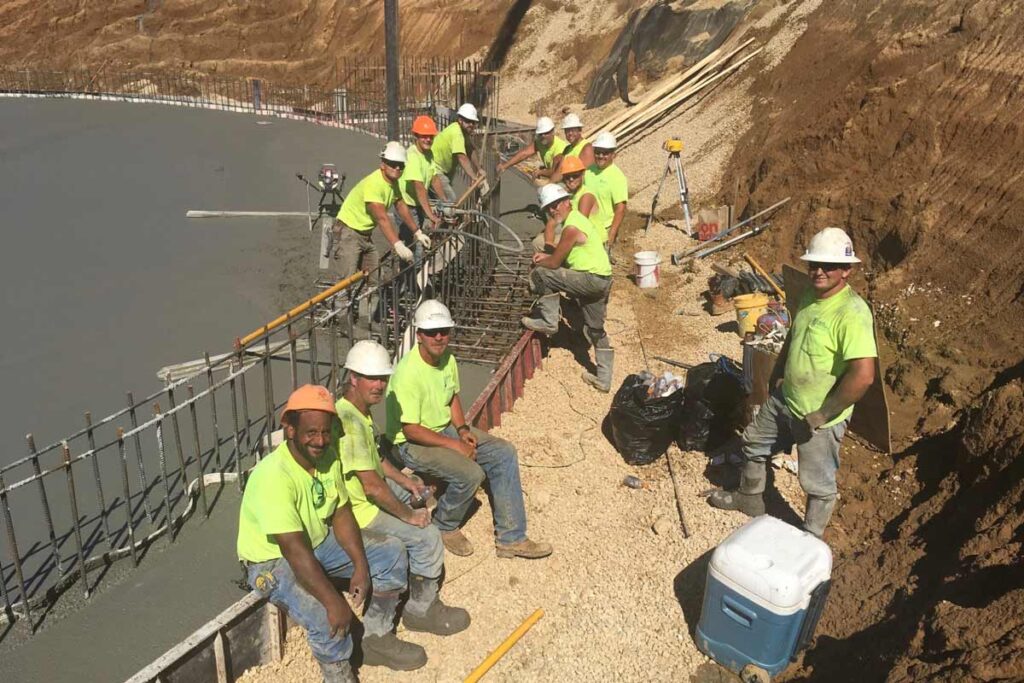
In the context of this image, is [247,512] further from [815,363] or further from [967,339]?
[967,339]

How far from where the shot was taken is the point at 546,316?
7.15 m

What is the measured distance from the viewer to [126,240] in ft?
33.9

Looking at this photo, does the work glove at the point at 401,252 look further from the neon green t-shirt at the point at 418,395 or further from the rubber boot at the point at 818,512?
the rubber boot at the point at 818,512

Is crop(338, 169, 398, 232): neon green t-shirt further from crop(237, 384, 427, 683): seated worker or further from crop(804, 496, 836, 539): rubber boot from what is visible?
crop(804, 496, 836, 539): rubber boot

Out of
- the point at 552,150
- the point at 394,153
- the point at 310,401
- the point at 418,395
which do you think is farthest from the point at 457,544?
the point at 552,150

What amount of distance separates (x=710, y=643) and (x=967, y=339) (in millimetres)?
4281

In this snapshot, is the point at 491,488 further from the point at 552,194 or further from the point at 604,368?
the point at 552,194

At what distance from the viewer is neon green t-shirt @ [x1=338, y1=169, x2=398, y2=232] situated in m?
7.17

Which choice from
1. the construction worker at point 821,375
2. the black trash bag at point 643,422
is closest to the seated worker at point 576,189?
the black trash bag at point 643,422

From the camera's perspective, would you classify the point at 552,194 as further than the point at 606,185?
No

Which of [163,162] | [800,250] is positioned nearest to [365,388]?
[800,250]

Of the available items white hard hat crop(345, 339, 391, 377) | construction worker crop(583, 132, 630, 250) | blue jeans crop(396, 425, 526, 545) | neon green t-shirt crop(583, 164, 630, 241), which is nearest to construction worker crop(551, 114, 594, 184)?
construction worker crop(583, 132, 630, 250)

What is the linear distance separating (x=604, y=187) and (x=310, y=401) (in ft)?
17.2

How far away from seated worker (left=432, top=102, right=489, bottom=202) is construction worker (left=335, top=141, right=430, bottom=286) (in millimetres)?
1410
